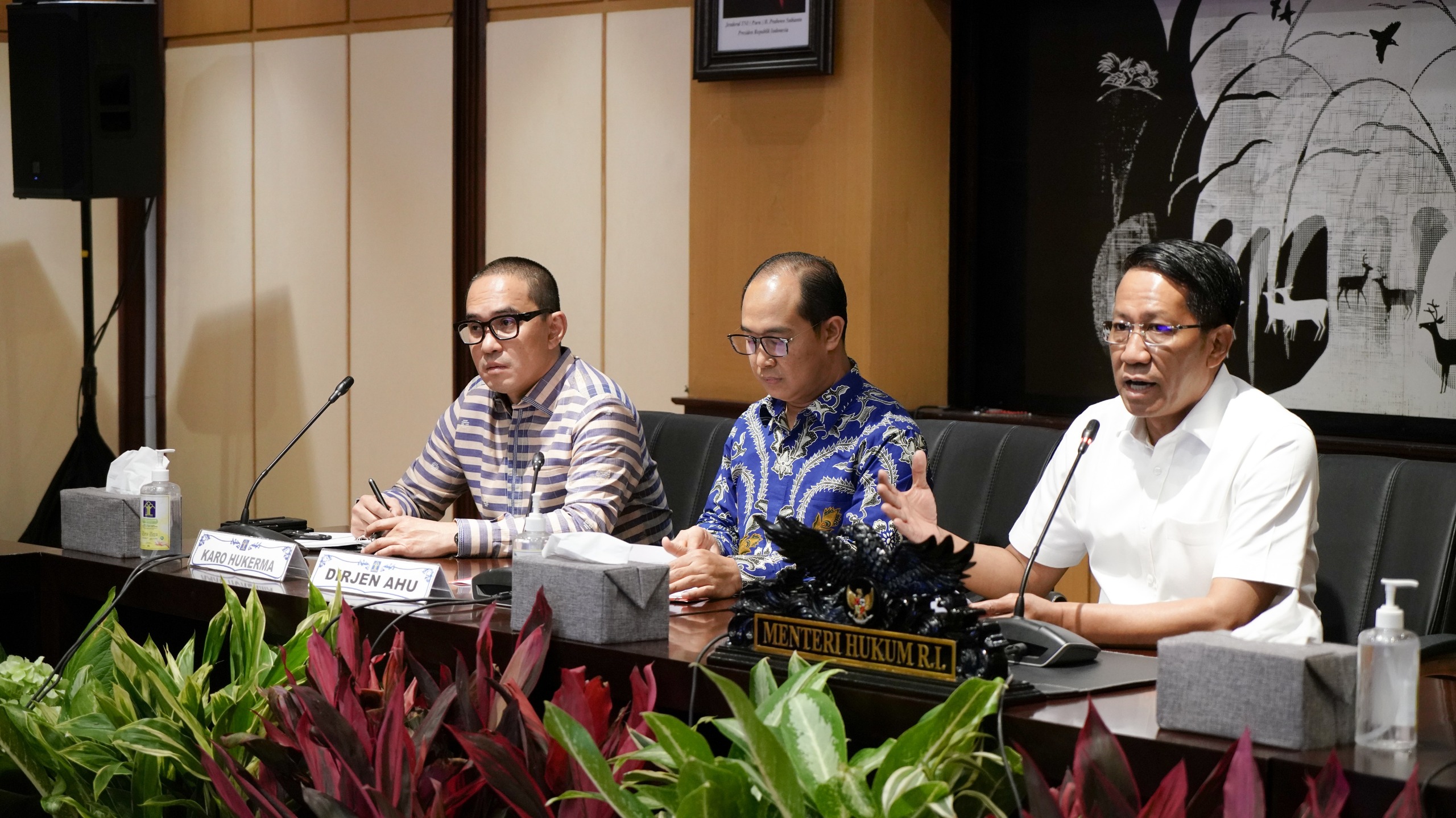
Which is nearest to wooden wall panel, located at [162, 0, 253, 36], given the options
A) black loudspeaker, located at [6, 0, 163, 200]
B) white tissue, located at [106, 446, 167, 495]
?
black loudspeaker, located at [6, 0, 163, 200]

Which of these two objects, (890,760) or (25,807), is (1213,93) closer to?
(890,760)

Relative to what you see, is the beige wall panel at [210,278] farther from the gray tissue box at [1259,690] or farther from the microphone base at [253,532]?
the gray tissue box at [1259,690]

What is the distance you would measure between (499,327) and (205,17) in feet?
9.97

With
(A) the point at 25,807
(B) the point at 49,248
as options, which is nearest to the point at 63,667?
(A) the point at 25,807

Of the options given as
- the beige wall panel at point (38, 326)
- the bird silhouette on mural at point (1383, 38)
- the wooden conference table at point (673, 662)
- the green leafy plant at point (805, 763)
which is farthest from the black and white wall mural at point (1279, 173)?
the beige wall panel at point (38, 326)

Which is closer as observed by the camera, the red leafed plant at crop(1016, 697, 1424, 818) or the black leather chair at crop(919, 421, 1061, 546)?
the red leafed plant at crop(1016, 697, 1424, 818)

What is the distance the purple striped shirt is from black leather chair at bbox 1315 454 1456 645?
125cm

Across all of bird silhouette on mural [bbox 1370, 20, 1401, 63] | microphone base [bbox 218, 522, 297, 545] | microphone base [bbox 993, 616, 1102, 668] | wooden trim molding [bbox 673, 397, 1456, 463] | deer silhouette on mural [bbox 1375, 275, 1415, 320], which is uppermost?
bird silhouette on mural [bbox 1370, 20, 1401, 63]

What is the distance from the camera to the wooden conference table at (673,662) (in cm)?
134

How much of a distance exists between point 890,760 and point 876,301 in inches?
90.4

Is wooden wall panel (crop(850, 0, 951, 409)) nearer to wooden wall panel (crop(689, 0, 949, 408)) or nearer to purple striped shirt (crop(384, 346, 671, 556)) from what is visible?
wooden wall panel (crop(689, 0, 949, 408))

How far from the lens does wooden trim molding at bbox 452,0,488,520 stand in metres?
4.67

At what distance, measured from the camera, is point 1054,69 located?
149 inches

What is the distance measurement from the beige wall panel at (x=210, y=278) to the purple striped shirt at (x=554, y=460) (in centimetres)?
246
